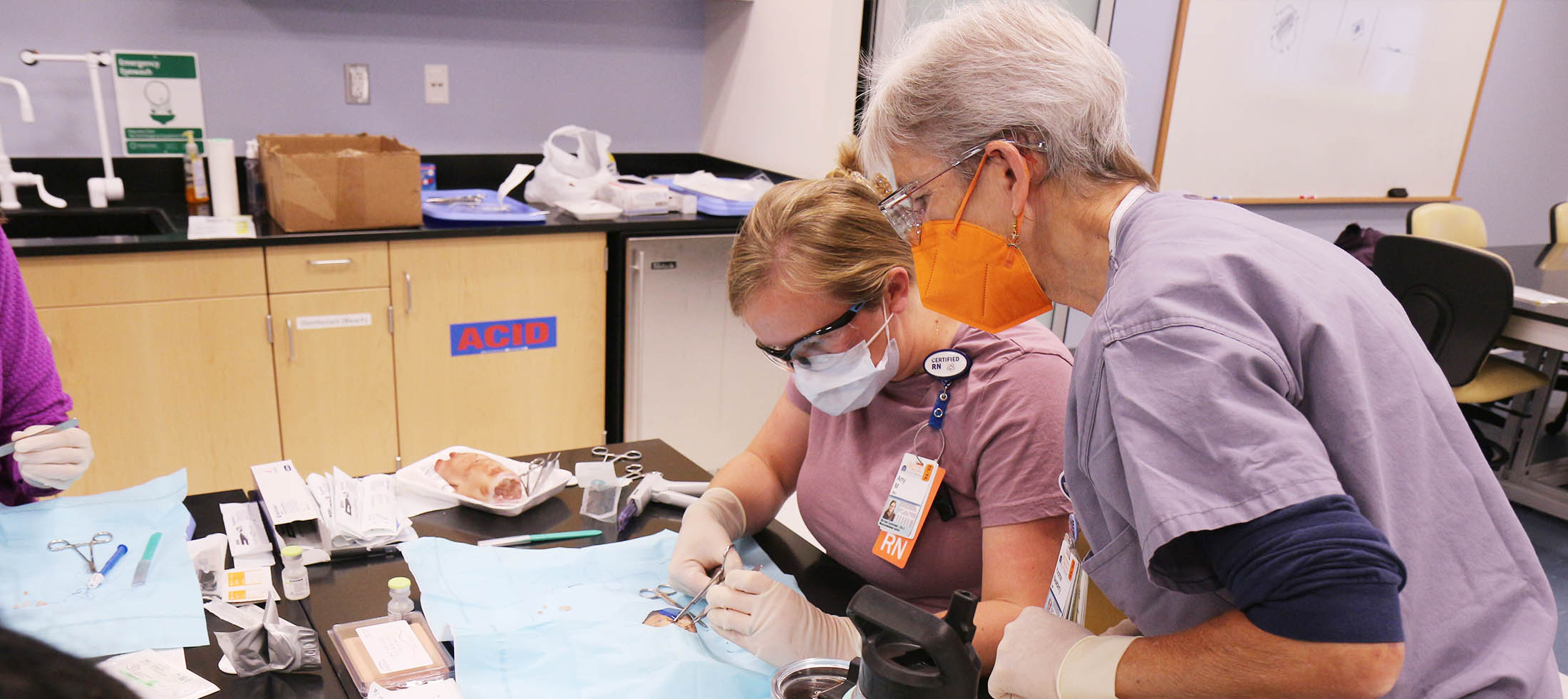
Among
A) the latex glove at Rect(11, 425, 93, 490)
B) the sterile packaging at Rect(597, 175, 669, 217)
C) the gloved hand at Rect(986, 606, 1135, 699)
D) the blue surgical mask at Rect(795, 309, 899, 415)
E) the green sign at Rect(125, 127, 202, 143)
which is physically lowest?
the latex glove at Rect(11, 425, 93, 490)

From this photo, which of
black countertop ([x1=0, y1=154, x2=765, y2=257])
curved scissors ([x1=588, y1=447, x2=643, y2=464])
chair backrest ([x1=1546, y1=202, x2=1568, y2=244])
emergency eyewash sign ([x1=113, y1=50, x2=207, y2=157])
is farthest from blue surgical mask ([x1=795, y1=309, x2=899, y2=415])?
chair backrest ([x1=1546, y1=202, x2=1568, y2=244])

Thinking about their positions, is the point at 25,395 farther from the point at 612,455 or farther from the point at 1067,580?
the point at 1067,580

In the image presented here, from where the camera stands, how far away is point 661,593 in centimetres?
131

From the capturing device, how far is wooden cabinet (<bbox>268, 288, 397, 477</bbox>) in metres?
2.69

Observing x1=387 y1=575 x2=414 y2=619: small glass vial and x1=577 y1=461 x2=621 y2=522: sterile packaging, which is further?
x1=577 y1=461 x2=621 y2=522: sterile packaging

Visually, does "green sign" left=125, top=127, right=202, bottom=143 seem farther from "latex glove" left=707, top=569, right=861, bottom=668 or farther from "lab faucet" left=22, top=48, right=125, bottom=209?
"latex glove" left=707, top=569, right=861, bottom=668

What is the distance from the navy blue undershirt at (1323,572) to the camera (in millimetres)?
680

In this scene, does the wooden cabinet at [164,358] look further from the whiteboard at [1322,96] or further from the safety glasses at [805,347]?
the whiteboard at [1322,96]

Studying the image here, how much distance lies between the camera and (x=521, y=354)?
3016 millimetres

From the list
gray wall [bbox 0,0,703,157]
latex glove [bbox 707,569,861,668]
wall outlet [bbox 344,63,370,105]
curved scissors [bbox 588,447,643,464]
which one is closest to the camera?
latex glove [bbox 707,569,861,668]

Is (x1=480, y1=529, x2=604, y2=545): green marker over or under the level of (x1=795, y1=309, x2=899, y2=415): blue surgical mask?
under

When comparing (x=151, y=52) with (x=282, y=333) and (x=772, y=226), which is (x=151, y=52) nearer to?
(x=282, y=333)

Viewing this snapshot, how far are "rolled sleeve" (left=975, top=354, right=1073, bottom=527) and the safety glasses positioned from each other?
197mm

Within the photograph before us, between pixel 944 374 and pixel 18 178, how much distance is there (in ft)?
8.85
